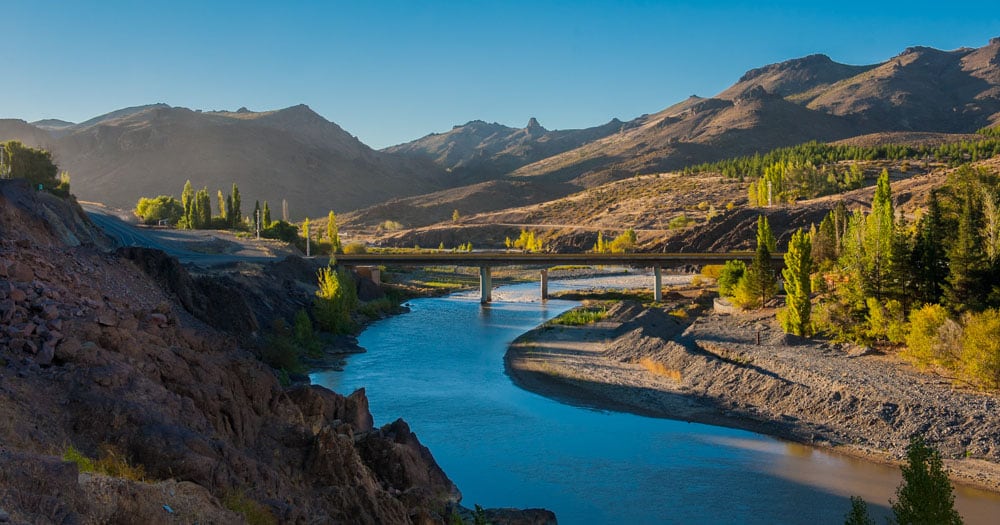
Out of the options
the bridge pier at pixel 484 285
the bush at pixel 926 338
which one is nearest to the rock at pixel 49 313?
the bush at pixel 926 338

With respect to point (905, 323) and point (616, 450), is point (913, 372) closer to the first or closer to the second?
point (905, 323)

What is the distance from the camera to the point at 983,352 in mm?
37031

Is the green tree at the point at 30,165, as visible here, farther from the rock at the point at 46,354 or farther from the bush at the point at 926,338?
the bush at the point at 926,338

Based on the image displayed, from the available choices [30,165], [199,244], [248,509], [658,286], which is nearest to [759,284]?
[658,286]

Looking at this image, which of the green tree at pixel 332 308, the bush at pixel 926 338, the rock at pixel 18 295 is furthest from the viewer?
the green tree at pixel 332 308

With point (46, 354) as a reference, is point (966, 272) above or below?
below

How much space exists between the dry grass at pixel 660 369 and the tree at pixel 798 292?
432 inches

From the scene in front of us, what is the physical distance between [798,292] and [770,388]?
16083 millimetres

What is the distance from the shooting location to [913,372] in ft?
136

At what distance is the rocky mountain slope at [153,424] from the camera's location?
12.4 m

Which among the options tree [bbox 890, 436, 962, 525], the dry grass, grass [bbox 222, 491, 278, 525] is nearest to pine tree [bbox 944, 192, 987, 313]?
the dry grass

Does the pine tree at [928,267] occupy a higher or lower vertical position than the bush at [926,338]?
higher

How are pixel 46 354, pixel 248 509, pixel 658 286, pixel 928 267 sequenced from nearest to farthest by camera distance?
pixel 248 509, pixel 46 354, pixel 928 267, pixel 658 286

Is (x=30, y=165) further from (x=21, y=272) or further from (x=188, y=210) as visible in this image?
(x=21, y=272)
